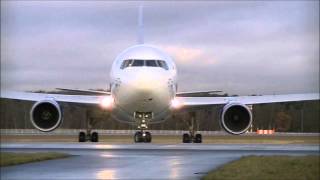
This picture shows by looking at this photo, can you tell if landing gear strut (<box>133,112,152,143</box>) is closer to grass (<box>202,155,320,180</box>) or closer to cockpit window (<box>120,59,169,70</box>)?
cockpit window (<box>120,59,169,70</box>)

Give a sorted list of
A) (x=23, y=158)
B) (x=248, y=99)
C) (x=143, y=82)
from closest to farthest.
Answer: (x=23, y=158) < (x=143, y=82) < (x=248, y=99)

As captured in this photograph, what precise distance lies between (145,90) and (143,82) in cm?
36

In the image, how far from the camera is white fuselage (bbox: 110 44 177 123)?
25.9m

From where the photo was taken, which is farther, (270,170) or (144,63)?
(144,63)

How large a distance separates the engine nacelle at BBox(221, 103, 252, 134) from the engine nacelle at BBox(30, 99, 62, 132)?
7.67 meters

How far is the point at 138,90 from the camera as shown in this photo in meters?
25.8

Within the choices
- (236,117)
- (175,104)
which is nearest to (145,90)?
(175,104)

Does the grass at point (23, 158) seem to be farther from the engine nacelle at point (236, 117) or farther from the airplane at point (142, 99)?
the engine nacelle at point (236, 117)

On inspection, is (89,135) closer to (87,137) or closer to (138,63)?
(87,137)

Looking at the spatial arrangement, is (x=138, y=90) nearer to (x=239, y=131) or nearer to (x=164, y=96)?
(x=164, y=96)

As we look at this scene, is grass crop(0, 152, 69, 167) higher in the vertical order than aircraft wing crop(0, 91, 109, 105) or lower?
lower

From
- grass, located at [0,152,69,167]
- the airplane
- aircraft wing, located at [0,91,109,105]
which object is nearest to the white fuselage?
the airplane

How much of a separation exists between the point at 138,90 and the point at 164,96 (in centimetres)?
156

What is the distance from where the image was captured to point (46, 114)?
27922mm
